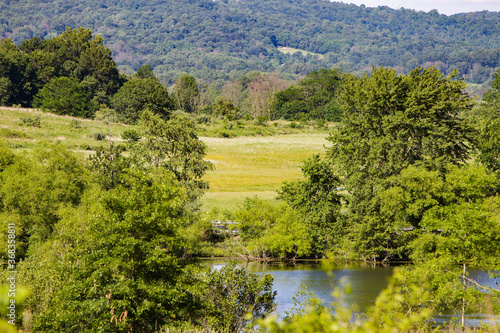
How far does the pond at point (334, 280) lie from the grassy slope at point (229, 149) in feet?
42.2

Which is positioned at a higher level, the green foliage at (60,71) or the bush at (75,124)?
the green foliage at (60,71)

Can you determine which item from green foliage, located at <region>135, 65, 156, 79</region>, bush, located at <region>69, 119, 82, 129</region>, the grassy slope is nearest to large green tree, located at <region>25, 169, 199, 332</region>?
the grassy slope

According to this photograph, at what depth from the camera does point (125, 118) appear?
106 m

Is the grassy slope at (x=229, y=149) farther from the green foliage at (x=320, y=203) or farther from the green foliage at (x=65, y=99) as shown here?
the green foliage at (x=320, y=203)

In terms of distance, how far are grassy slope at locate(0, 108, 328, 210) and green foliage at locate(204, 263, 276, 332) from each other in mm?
29036

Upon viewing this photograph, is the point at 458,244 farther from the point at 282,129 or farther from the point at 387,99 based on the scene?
the point at 282,129

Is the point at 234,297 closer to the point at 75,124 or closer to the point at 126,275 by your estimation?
the point at 126,275

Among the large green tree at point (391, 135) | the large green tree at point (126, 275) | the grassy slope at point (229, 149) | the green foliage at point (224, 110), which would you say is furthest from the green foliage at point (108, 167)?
the green foliage at point (224, 110)

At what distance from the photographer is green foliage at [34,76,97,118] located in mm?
102750

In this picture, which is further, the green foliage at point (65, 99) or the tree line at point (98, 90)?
the tree line at point (98, 90)

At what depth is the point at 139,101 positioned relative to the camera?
4250 inches

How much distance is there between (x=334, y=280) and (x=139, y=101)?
8678 cm

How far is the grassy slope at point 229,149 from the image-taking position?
57566 mm

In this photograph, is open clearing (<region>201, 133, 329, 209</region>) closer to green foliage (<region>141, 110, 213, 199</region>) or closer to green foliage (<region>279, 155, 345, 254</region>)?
green foliage (<region>141, 110, 213, 199</region>)
